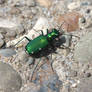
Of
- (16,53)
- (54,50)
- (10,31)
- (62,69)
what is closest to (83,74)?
(62,69)

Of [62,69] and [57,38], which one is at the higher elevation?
[57,38]

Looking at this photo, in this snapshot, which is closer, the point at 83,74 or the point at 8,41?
the point at 83,74

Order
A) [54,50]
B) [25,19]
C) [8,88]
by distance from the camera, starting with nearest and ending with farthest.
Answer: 1. [8,88]
2. [54,50]
3. [25,19]

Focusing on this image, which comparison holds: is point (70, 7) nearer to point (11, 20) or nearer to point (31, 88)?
point (11, 20)

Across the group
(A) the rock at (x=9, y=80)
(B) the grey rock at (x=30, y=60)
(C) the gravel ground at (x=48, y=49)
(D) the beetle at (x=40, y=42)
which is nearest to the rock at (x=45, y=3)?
(C) the gravel ground at (x=48, y=49)

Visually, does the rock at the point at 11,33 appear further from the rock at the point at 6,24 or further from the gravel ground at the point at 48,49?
the rock at the point at 6,24

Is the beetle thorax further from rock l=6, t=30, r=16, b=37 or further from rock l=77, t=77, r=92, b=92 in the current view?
rock l=77, t=77, r=92, b=92
